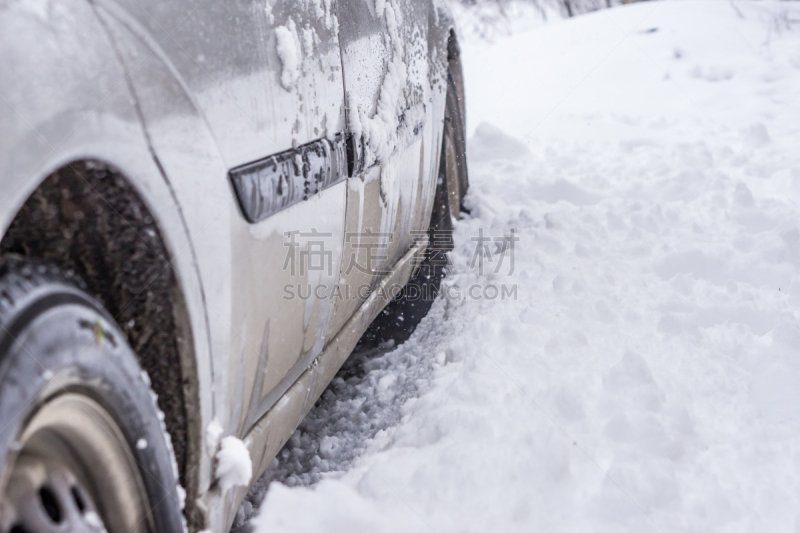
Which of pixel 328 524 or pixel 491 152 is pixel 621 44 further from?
pixel 328 524

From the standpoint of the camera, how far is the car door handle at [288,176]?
3.65ft

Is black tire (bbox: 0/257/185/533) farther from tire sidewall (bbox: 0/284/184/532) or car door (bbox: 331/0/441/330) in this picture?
car door (bbox: 331/0/441/330)

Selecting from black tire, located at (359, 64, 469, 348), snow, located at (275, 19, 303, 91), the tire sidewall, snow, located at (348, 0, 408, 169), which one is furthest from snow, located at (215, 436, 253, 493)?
black tire, located at (359, 64, 469, 348)

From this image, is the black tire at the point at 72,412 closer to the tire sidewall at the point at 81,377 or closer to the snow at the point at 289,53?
the tire sidewall at the point at 81,377

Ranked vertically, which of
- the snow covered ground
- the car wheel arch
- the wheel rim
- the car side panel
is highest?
the car side panel

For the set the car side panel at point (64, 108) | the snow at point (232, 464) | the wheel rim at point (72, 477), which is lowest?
the snow at point (232, 464)

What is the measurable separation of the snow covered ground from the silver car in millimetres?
430

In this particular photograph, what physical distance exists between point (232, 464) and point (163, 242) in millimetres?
509

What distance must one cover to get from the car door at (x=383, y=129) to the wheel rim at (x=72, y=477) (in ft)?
2.94

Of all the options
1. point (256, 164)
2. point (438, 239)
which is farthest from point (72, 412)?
point (438, 239)

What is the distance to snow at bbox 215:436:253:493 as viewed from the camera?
1.15 m

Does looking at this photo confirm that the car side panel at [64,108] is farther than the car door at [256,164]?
No

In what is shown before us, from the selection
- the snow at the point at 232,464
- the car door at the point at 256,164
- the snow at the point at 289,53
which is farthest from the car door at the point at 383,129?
the snow at the point at 232,464

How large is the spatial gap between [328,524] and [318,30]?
1.30 metres
